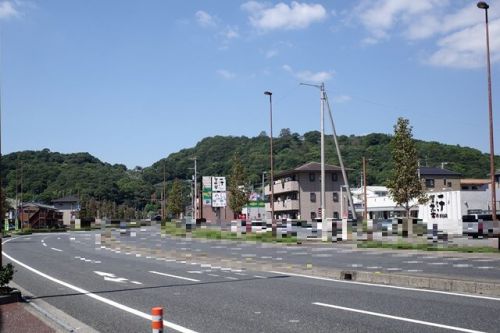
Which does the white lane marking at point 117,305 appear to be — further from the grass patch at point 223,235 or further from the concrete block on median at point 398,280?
the grass patch at point 223,235

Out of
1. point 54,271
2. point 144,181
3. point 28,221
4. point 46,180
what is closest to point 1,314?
point 54,271

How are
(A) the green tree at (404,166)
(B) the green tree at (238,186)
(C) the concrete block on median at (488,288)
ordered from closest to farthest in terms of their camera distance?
(C) the concrete block on median at (488,288), (A) the green tree at (404,166), (B) the green tree at (238,186)

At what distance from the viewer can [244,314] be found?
373 inches

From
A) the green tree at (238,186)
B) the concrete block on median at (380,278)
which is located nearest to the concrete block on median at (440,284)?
the concrete block on median at (380,278)

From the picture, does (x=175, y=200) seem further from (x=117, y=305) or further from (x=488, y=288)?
(x=488, y=288)

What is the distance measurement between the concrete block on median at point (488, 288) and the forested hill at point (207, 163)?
3277 inches

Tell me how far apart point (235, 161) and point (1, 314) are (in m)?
49.5

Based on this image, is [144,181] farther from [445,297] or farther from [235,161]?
[445,297]

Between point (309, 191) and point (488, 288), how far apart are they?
6217 cm

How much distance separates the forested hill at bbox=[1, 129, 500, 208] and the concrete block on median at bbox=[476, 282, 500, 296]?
273 ft

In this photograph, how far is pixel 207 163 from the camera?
123 meters

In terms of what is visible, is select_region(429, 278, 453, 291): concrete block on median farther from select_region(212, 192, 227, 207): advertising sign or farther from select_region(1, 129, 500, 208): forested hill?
select_region(1, 129, 500, 208): forested hill

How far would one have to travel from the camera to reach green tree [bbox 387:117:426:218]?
127 ft

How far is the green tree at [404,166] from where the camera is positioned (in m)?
38.7
